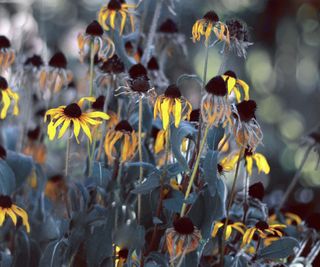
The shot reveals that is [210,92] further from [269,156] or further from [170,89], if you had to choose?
[269,156]

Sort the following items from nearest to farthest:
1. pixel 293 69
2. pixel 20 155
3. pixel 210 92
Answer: pixel 210 92
pixel 20 155
pixel 293 69

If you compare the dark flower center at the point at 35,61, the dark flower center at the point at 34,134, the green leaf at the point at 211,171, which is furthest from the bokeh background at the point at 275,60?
the green leaf at the point at 211,171

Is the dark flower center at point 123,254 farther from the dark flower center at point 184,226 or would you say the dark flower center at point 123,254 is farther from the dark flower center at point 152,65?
the dark flower center at point 152,65

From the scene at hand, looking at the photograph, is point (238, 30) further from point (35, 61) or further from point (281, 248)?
point (35, 61)

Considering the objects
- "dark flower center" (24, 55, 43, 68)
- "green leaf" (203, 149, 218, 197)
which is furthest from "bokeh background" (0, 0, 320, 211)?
"green leaf" (203, 149, 218, 197)

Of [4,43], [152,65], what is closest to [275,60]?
[152,65]

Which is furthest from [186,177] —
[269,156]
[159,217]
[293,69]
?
[293,69]

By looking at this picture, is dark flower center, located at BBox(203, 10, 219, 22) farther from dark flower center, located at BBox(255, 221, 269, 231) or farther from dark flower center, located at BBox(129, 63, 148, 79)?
dark flower center, located at BBox(255, 221, 269, 231)
